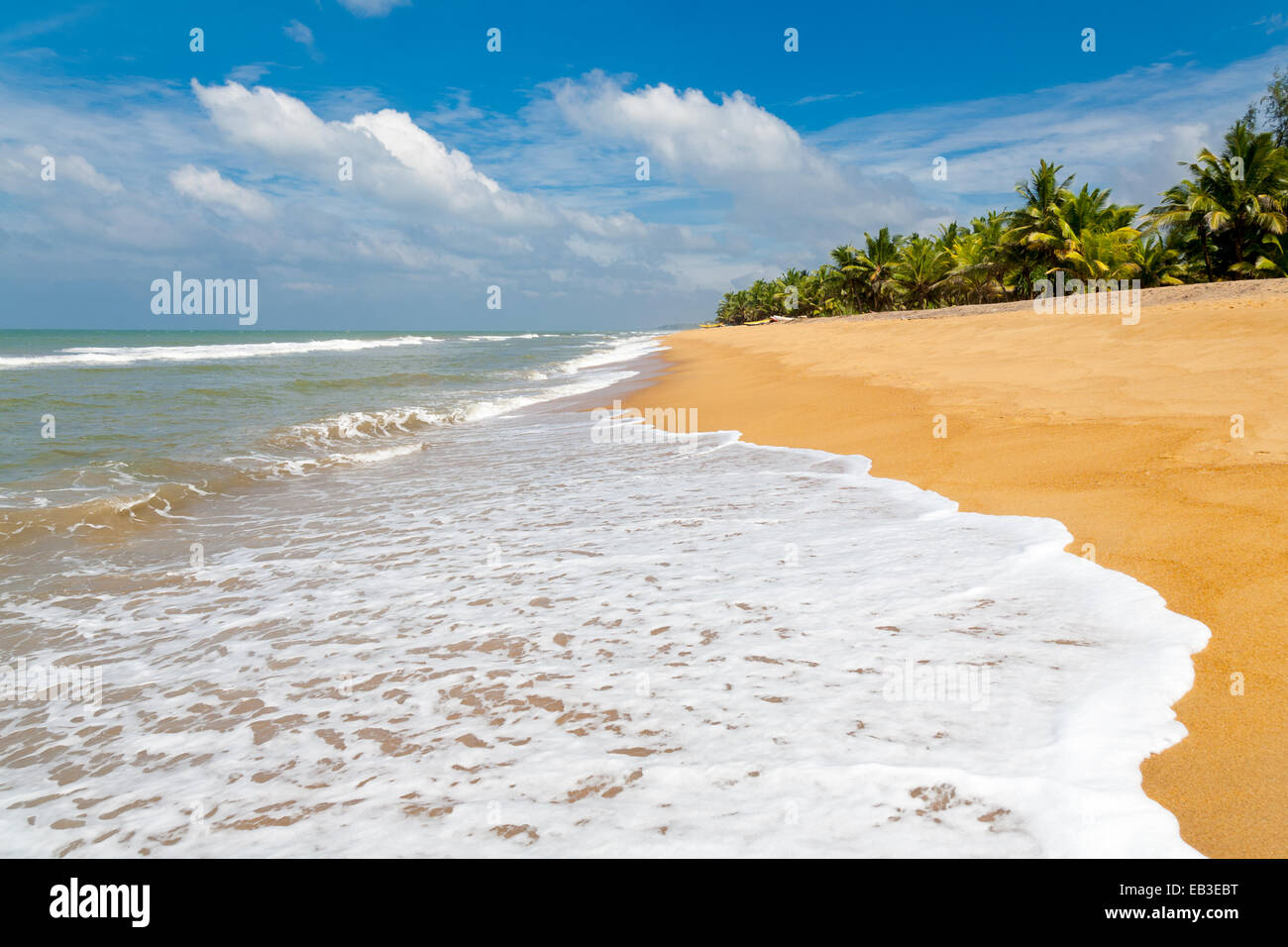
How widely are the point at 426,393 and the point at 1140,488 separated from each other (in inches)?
799

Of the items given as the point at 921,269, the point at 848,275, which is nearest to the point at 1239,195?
the point at 921,269

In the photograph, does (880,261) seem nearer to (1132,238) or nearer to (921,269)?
(921,269)

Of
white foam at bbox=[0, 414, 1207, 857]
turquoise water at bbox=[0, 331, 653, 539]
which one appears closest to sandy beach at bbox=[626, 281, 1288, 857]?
white foam at bbox=[0, 414, 1207, 857]

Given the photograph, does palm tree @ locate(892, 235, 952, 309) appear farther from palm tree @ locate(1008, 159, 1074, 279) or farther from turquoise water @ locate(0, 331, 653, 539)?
turquoise water @ locate(0, 331, 653, 539)

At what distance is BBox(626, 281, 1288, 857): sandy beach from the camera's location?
7.99ft

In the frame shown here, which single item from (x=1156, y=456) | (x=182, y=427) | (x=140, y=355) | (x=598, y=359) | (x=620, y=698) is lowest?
(x=620, y=698)

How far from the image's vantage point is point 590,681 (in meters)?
3.45

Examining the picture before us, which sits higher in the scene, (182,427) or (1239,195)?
(1239,195)

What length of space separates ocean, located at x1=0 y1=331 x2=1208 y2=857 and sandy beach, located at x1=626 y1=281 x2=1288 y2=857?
18cm

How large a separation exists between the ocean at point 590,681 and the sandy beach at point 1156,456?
178 mm

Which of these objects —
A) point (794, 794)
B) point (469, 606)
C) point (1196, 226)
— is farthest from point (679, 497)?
point (1196, 226)

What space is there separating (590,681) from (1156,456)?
18.1 ft

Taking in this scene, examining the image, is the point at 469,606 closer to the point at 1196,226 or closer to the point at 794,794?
the point at 794,794

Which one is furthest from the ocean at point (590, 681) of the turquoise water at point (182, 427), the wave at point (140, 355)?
the wave at point (140, 355)
